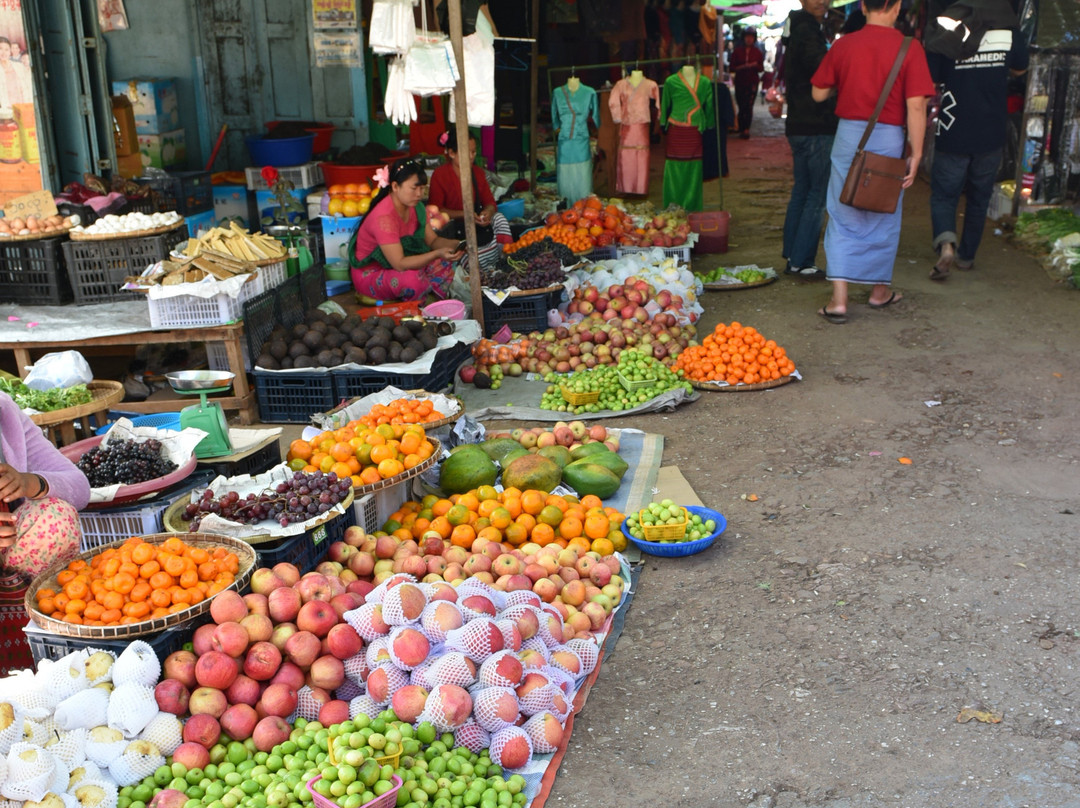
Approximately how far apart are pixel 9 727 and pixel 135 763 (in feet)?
1.12

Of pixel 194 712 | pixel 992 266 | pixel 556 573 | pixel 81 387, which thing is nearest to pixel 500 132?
pixel 992 266

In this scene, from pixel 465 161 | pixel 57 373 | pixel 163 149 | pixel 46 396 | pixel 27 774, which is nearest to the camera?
pixel 27 774

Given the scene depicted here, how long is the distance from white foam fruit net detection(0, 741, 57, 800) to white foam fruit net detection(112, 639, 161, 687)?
38 centimetres

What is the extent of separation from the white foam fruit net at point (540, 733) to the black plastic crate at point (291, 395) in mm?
3169

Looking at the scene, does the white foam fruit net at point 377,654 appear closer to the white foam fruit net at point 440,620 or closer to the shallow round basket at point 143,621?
the white foam fruit net at point 440,620

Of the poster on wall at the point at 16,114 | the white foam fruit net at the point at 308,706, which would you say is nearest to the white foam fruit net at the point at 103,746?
the white foam fruit net at the point at 308,706

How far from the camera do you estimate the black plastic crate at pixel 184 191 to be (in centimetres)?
781

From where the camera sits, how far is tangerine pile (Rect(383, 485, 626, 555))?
165 inches

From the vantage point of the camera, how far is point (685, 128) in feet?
34.2

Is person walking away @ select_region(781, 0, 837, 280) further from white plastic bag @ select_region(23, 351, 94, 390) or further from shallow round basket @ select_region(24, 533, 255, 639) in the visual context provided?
shallow round basket @ select_region(24, 533, 255, 639)

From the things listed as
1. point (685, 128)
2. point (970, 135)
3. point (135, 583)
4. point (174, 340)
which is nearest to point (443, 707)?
point (135, 583)

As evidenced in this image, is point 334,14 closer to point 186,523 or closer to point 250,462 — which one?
point 250,462

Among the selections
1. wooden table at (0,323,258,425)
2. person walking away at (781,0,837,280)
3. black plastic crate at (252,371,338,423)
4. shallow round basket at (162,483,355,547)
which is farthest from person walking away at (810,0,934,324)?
shallow round basket at (162,483,355,547)

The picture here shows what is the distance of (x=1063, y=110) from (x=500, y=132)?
6.20 meters
